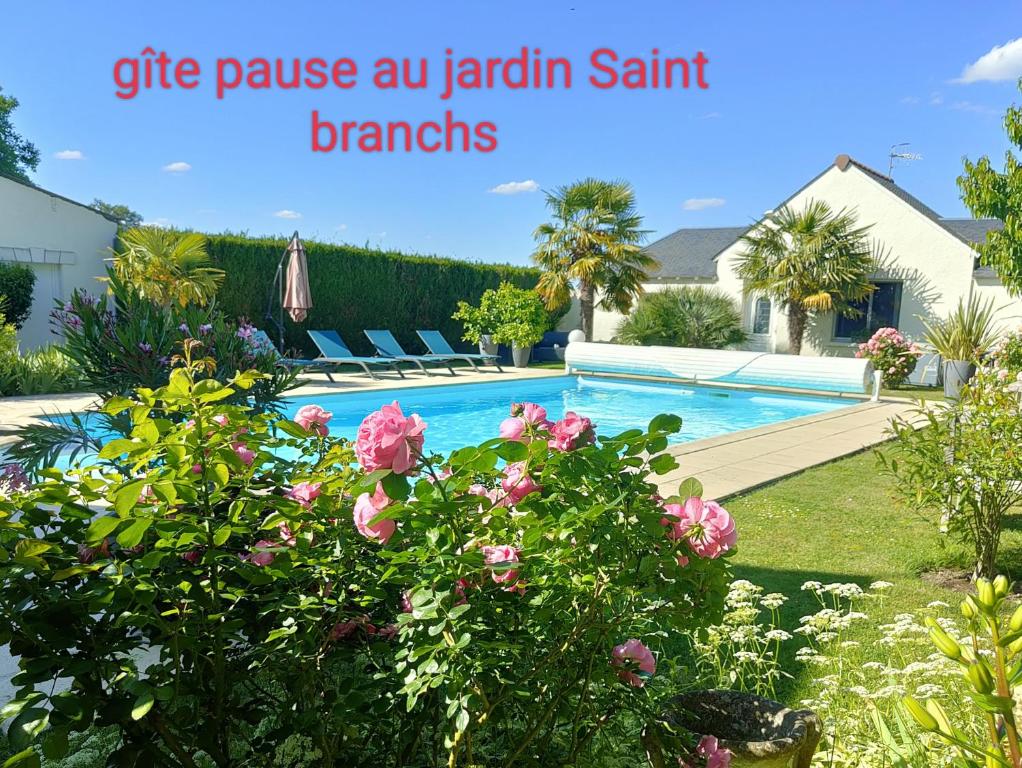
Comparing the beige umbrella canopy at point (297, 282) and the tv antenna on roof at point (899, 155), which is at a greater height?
the tv antenna on roof at point (899, 155)

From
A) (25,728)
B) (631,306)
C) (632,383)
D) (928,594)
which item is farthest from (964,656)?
(631,306)

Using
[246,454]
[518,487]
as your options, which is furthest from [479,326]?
[518,487]

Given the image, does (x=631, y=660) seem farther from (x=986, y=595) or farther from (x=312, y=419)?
(x=986, y=595)

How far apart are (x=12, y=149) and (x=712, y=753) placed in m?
45.8

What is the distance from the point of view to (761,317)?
2228 centimetres

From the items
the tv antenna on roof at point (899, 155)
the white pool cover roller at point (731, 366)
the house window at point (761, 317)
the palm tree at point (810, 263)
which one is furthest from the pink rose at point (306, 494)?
the tv antenna on roof at point (899, 155)

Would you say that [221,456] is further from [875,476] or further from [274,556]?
[875,476]

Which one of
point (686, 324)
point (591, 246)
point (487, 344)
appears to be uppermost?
point (591, 246)

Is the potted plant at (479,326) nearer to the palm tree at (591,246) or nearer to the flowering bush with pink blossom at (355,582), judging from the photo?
the palm tree at (591,246)

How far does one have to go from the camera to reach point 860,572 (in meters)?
4.52

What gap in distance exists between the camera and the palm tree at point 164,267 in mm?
14008

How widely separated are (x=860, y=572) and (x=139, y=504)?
4.42 m

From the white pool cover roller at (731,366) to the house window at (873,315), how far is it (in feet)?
13.9

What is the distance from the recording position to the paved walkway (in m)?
6.64
